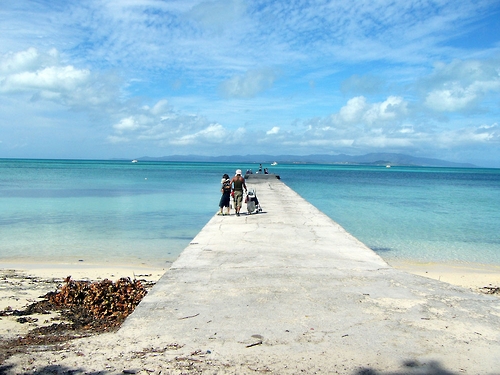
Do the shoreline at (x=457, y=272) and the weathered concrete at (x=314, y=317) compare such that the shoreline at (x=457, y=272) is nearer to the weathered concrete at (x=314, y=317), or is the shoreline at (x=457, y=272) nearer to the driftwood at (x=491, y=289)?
the driftwood at (x=491, y=289)

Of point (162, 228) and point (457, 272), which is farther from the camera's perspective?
point (162, 228)

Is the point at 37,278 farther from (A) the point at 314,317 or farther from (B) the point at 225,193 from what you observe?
(B) the point at 225,193

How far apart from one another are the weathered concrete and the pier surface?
0.03 feet

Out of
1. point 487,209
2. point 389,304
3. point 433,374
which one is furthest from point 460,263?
point 487,209

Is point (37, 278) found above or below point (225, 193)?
below

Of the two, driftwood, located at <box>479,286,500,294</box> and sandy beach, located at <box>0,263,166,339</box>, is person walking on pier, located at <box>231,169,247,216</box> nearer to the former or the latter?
sandy beach, located at <box>0,263,166,339</box>

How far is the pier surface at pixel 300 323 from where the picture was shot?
388 centimetres

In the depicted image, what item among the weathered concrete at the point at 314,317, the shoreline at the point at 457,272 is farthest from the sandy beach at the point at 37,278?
the shoreline at the point at 457,272

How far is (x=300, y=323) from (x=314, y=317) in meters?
0.25

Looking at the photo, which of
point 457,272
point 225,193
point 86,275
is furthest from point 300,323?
point 225,193

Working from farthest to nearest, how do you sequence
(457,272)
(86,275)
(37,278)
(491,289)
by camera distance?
(457,272) < (86,275) < (37,278) < (491,289)

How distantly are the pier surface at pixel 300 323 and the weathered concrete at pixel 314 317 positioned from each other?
0.03 feet

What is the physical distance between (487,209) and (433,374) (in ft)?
79.7

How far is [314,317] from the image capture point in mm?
4957
